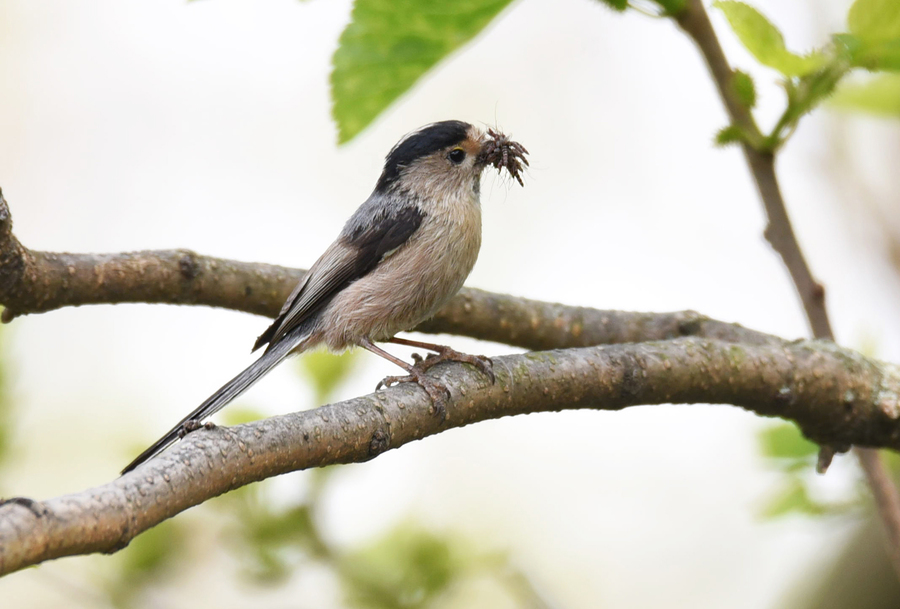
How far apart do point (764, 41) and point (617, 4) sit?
0.31 m

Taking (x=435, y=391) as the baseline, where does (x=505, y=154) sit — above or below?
above

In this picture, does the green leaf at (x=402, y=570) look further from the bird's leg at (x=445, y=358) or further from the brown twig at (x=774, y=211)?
the brown twig at (x=774, y=211)

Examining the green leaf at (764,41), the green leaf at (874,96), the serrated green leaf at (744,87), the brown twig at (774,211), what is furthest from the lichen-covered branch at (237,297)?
the green leaf at (764,41)

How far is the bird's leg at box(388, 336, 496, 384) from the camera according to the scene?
1963mm

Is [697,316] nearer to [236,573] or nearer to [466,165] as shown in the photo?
[466,165]

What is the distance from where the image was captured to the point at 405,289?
99.3 inches

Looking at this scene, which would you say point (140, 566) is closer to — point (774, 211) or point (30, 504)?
point (30, 504)

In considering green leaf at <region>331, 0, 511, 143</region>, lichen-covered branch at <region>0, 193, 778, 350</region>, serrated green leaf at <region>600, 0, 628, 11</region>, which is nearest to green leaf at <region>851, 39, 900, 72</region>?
serrated green leaf at <region>600, 0, 628, 11</region>

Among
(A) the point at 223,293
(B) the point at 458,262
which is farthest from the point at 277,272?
(B) the point at 458,262

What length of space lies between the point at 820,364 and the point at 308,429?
1505mm

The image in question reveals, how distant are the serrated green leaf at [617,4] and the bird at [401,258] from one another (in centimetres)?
94

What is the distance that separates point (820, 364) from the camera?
230cm

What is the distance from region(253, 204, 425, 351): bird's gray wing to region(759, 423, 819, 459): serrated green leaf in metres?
1.27

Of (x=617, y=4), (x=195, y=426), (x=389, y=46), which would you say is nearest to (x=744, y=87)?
(x=617, y=4)
